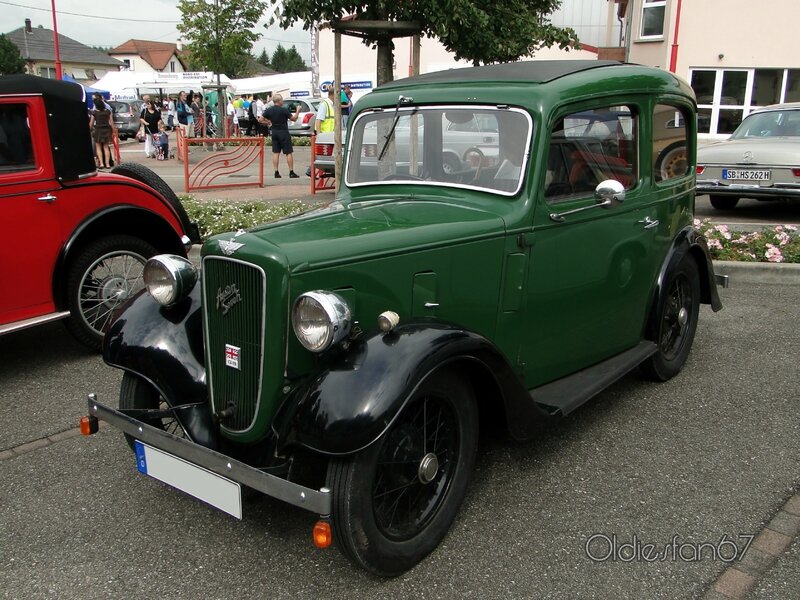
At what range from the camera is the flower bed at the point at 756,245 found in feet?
23.3

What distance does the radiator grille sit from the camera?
2688mm

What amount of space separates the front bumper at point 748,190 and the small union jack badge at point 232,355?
836cm

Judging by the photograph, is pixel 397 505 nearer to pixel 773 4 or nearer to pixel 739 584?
pixel 739 584

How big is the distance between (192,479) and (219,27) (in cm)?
2252

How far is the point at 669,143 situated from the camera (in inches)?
173

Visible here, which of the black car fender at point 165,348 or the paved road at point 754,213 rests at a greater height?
the black car fender at point 165,348

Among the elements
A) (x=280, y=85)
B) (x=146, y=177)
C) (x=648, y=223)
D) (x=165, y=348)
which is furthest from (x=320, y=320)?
(x=280, y=85)

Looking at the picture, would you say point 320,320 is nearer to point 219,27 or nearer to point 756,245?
point 756,245

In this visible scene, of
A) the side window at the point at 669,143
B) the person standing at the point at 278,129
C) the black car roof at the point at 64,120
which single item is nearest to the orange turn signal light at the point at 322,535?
the side window at the point at 669,143

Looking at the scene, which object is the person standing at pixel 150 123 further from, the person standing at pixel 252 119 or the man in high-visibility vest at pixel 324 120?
the man in high-visibility vest at pixel 324 120

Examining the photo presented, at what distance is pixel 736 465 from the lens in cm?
356

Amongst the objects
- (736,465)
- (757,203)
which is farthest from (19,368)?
(757,203)

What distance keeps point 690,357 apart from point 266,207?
5.65m

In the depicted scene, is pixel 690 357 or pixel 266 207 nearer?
pixel 690 357
